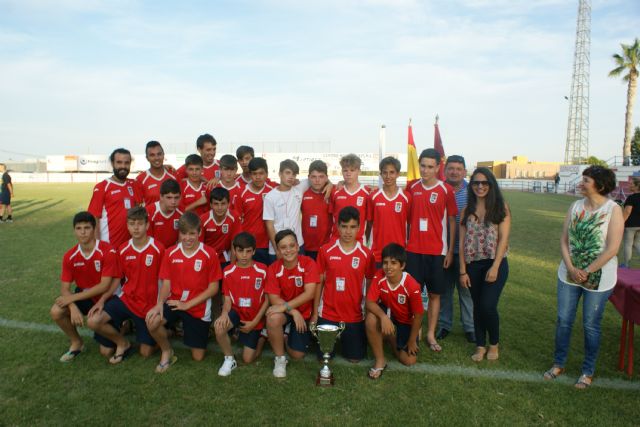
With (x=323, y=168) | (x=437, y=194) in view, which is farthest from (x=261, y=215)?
(x=437, y=194)

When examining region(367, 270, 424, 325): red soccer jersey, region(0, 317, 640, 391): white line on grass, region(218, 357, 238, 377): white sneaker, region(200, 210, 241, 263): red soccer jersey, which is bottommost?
region(0, 317, 640, 391): white line on grass

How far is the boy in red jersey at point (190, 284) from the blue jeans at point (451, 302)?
2571mm

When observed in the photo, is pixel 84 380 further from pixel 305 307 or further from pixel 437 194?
pixel 437 194

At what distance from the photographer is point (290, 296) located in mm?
4195

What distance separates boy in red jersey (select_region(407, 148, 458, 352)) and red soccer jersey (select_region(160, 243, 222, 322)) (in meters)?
2.11

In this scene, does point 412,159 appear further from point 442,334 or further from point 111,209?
point 111,209

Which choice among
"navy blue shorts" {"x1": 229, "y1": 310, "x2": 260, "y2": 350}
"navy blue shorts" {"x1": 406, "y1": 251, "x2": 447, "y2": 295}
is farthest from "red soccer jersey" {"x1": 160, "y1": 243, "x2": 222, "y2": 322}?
"navy blue shorts" {"x1": 406, "y1": 251, "x2": 447, "y2": 295}

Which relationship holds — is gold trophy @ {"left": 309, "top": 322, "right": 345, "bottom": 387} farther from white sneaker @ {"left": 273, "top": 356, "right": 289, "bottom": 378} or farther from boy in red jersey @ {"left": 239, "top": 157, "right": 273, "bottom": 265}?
boy in red jersey @ {"left": 239, "top": 157, "right": 273, "bottom": 265}

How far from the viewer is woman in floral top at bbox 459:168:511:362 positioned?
4.02m

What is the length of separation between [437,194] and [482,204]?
48cm

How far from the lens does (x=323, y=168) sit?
4.73 metres

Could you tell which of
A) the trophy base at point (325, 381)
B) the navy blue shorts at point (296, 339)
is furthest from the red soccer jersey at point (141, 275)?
the trophy base at point (325, 381)

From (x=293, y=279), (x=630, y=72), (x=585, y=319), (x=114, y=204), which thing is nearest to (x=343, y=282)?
(x=293, y=279)

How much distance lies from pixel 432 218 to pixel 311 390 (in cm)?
211
